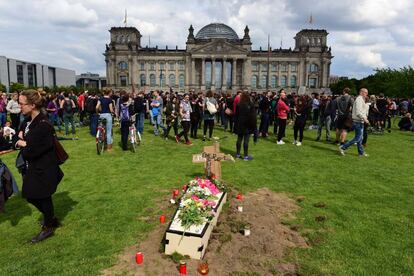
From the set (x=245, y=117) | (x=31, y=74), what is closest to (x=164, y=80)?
(x=31, y=74)

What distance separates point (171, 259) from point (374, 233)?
3.52 meters

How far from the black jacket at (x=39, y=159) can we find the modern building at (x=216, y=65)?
307ft

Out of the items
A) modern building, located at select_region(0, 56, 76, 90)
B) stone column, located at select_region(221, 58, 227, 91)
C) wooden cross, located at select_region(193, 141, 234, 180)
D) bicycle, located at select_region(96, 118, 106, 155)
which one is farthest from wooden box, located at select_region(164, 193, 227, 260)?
modern building, located at select_region(0, 56, 76, 90)

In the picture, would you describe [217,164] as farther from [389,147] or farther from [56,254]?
[389,147]

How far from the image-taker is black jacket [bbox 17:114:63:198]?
15.1 ft

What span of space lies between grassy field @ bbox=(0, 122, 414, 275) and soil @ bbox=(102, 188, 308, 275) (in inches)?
9.4

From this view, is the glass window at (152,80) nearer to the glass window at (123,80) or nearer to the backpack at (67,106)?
the glass window at (123,80)

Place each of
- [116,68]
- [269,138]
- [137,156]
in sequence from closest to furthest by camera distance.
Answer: [137,156], [269,138], [116,68]

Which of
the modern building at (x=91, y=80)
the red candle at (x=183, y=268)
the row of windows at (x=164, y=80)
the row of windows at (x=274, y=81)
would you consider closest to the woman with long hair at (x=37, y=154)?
the red candle at (x=183, y=268)

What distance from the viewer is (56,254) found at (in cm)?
A: 460

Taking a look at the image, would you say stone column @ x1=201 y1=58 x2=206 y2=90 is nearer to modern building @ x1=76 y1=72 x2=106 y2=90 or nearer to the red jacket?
the red jacket

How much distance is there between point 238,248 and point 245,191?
8.92 ft

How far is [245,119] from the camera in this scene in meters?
9.96

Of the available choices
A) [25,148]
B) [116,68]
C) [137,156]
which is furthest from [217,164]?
[116,68]
